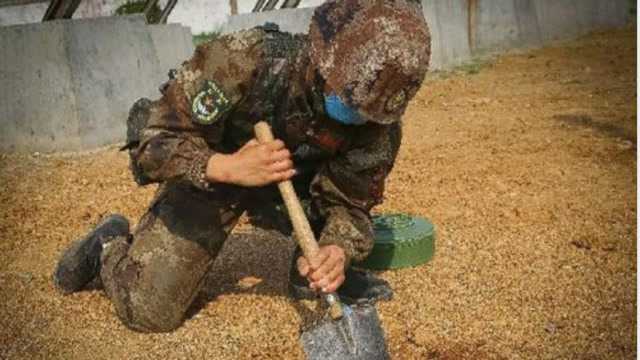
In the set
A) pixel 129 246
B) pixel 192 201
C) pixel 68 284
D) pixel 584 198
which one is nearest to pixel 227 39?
pixel 192 201

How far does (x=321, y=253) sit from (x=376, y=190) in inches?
23.0

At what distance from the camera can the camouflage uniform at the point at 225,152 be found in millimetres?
2619

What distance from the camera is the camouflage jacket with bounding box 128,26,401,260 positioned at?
103 inches

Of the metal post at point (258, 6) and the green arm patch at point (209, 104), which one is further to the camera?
the metal post at point (258, 6)

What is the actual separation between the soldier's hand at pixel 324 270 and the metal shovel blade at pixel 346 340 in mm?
110

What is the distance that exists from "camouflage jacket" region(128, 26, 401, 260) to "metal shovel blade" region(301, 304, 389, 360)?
0.49 metres

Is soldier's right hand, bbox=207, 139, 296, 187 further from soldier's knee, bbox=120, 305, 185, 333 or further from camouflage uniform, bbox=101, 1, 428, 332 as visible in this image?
soldier's knee, bbox=120, 305, 185, 333

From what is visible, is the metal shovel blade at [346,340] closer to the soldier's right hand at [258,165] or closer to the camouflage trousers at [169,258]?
the soldier's right hand at [258,165]

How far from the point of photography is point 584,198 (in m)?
4.29

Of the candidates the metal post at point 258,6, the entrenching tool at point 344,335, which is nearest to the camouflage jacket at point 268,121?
the entrenching tool at point 344,335

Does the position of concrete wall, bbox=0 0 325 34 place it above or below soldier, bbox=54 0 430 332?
below

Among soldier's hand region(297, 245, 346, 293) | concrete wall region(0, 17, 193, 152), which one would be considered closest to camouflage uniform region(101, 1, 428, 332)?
soldier's hand region(297, 245, 346, 293)

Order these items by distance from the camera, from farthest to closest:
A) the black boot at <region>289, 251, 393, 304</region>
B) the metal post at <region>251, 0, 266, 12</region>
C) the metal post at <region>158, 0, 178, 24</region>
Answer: the metal post at <region>251, 0, 266, 12</region> → the metal post at <region>158, 0, 178, 24</region> → the black boot at <region>289, 251, 393, 304</region>

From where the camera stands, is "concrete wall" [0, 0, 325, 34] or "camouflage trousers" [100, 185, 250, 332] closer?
"camouflage trousers" [100, 185, 250, 332]
